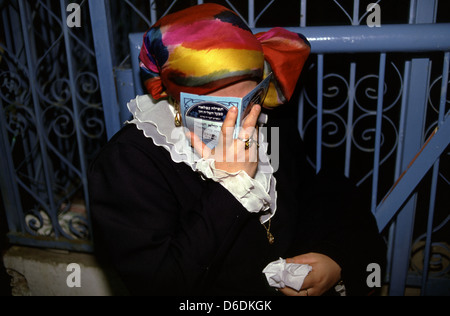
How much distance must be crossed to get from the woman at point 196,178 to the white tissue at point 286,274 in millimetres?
35

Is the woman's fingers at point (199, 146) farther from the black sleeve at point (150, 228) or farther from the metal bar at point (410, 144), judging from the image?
the metal bar at point (410, 144)

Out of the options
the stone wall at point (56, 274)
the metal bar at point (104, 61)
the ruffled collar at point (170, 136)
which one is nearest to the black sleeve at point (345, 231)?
the ruffled collar at point (170, 136)

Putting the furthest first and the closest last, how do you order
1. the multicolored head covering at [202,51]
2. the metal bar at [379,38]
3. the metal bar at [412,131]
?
the metal bar at [412,131] < the metal bar at [379,38] < the multicolored head covering at [202,51]

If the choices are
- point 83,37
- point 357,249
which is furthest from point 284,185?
point 83,37

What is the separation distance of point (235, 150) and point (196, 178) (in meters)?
0.22

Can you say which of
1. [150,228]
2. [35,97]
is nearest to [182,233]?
[150,228]

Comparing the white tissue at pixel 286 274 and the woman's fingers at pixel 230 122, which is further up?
the woman's fingers at pixel 230 122

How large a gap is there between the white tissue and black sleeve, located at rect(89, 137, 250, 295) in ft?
0.95

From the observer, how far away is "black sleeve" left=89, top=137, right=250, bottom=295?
44.5 inches

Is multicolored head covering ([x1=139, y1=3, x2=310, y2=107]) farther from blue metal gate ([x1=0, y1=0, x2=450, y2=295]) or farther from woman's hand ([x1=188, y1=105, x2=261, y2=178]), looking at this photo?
blue metal gate ([x1=0, y1=0, x2=450, y2=295])

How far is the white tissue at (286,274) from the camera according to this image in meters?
1.31

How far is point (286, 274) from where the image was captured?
133 centimetres

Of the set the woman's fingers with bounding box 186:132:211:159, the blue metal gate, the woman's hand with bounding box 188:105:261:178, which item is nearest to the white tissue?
the woman's hand with bounding box 188:105:261:178
